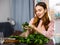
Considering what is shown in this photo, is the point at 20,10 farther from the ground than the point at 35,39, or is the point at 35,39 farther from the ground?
the point at 20,10

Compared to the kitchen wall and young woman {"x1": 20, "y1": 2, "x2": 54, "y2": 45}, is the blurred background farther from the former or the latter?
young woman {"x1": 20, "y1": 2, "x2": 54, "y2": 45}

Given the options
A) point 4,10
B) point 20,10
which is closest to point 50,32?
point 20,10

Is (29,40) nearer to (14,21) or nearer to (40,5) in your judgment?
(40,5)

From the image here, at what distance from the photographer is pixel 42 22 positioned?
42.1 inches

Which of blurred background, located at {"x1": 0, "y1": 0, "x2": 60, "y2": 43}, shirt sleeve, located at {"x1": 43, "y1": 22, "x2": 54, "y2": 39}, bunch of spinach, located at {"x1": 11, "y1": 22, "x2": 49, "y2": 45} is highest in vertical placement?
blurred background, located at {"x1": 0, "y1": 0, "x2": 60, "y2": 43}

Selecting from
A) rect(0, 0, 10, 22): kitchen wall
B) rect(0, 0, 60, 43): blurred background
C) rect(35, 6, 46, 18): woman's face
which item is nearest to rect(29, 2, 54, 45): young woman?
rect(35, 6, 46, 18): woman's face

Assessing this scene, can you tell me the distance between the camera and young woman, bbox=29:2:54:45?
104 centimetres

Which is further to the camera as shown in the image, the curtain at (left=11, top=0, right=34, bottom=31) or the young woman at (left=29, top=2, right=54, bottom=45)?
the curtain at (left=11, top=0, right=34, bottom=31)

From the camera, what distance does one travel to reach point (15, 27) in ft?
4.43

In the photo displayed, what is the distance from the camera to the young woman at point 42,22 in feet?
3.42

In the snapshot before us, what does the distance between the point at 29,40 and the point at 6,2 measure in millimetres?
570

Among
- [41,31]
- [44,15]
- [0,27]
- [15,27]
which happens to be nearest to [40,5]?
[44,15]

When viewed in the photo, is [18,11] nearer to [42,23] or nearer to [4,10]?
[4,10]

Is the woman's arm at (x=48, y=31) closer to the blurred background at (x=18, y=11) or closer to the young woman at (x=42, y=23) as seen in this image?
the young woman at (x=42, y=23)
